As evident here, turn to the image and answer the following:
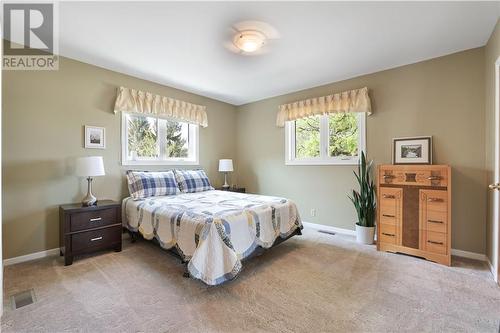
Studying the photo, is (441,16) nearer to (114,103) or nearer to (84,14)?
(84,14)

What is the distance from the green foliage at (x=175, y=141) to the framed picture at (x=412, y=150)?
3464 millimetres

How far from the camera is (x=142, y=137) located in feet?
12.5

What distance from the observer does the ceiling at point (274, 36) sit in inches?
80.6

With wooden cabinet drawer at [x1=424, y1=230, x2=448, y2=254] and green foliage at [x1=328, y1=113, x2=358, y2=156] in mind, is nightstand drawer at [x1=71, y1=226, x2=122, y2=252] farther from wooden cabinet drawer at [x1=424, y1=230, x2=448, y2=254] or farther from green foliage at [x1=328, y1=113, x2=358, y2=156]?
wooden cabinet drawer at [x1=424, y1=230, x2=448, y2=254]

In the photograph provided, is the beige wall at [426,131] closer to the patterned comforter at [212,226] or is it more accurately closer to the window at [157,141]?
the patterned comforter at [212,226]

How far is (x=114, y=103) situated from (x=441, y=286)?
4.42 meters

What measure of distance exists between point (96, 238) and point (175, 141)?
2037mm

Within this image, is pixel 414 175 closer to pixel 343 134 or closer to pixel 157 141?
pixel 343 134

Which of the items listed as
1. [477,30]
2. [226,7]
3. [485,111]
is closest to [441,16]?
[477,30]

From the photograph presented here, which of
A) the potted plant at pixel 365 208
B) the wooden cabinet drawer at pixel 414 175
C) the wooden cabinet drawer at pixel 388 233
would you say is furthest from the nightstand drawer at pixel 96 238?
the wooden cabinet drawer at pixel 414 175

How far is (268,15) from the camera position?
212 centimetres

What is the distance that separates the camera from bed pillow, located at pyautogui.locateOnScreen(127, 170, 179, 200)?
3.28m

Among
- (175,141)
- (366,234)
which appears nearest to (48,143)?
(175,141)

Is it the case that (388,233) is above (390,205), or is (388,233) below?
below
